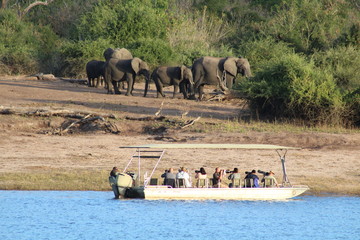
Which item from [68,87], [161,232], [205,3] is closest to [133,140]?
[161,232]

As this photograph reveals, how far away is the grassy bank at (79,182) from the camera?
23703 millimetres

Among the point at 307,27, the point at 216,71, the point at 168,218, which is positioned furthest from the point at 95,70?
the point at 168,218

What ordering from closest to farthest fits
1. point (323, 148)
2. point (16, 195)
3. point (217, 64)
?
point (16, 195) → point (323, 148) → point (217, 64)

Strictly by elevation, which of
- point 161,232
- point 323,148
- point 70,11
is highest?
point 70,11

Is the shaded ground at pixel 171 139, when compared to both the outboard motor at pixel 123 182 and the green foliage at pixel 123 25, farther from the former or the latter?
the green foliage at pixel 123 25

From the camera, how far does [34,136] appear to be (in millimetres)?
29641


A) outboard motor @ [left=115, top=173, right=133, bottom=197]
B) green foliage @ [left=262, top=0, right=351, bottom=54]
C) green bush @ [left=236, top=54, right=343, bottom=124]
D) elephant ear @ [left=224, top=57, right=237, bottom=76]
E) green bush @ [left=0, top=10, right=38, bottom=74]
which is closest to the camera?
outboard motor @ [left=115, top=173, right=133, bottom=197]

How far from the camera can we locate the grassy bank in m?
23.7

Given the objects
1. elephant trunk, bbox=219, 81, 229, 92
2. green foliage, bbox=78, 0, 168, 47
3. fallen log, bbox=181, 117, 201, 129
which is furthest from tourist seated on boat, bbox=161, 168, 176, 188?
green foliage, bbox=78, 0, 168, 47

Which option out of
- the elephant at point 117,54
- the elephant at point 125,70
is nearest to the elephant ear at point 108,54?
the elephant at point 117,54

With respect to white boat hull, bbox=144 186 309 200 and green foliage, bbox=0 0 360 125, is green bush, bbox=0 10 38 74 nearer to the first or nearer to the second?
green foliage, bbox=0 0 360 125

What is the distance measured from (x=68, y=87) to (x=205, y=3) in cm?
2930

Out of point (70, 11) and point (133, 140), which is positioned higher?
point (70, 11)

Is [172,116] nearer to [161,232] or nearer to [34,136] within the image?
[34,136]
